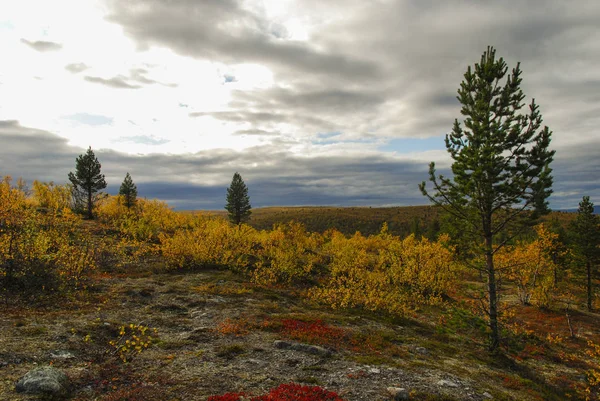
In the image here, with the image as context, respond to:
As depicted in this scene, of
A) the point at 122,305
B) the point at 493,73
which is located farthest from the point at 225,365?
the point at 493,73

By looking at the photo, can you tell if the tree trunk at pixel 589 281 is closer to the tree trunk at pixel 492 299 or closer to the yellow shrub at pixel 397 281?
Result: the yellow shrub at pixel 397 281

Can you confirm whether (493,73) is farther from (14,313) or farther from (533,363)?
(14,313)

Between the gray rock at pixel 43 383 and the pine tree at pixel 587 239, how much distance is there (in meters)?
60.0

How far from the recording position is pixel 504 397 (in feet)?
Answer: 38.8

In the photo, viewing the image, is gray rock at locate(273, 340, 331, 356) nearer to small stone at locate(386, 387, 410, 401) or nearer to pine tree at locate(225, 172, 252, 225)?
small stone at locate(386, 387, 410, 401)

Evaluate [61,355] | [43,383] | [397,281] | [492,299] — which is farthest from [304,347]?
[397,281]

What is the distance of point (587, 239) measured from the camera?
44.7m

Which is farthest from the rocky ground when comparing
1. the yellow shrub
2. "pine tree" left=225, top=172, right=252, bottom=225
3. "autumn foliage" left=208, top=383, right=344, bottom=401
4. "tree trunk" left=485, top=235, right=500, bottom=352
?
A: "pine tree" left=225, top=172, right=252, bottom=225

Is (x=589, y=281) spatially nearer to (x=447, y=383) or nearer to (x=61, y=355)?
(x=447, y=383)

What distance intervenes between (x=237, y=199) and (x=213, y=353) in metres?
63.8

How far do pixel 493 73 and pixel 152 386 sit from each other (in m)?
22.1

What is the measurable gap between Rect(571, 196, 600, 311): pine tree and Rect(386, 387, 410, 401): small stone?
50.9 meters

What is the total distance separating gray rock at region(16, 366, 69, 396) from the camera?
8.12 meters

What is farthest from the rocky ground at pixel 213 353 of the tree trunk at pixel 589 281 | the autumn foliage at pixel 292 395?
the tree trunk at pixel 589 281
